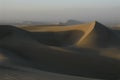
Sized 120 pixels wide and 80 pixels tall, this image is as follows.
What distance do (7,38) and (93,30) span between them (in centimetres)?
749

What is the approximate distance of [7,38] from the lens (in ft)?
71.0

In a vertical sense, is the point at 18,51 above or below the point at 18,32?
below

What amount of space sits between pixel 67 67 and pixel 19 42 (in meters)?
4.81

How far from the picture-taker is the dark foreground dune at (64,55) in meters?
15.9

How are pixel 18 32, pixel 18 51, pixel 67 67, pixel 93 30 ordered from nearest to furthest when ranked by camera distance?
pixel 67 67
pixel 18 51
pixel 18 32
pixel 93 30

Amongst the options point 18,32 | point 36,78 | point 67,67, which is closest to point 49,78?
point 36,78

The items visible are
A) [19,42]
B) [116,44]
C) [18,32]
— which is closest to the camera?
[19,42]

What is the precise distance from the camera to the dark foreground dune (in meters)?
15.9

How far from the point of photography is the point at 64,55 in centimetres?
1973

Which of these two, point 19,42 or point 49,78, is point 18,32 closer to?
point 19,42

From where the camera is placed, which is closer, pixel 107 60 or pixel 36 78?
pixel 36 78

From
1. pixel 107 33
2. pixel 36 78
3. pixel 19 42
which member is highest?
pixel 107 33

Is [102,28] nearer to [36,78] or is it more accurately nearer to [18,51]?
[18,51]

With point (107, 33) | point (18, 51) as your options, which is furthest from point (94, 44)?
point (18, 51)
